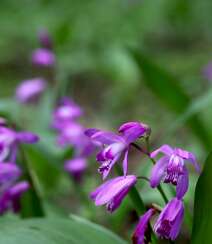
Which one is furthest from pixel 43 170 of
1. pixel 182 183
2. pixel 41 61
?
pixel 182 183

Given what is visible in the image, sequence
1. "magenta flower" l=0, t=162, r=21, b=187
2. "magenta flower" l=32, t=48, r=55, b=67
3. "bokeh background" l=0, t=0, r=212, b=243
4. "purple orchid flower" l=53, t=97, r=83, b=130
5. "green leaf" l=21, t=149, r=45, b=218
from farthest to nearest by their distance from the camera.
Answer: "magenta flower" l=32, t=48, r=55, b=67, "bokeh background" l=0, t=0, r=212, b=243, "purple orchid flower" l=53, t=97, r=83, b=130, "green leaf" l=21, t=149, r=45, b=218, "magenta flower" l=0, t=162, r=21, b=187

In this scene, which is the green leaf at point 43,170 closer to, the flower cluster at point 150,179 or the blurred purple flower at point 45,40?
the blurred purple flower at point 45,40

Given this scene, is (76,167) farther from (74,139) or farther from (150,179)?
(150,179)

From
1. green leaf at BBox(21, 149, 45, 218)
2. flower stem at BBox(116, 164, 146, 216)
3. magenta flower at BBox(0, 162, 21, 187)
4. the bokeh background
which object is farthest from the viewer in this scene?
the bokeh background

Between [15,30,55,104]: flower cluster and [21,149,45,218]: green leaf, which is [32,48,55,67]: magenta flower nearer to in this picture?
[15,30,55,104]: flower cluster

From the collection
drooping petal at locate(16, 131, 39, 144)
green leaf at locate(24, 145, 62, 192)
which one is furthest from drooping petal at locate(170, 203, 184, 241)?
green leaf at locate(24, 145, 62, 192)
